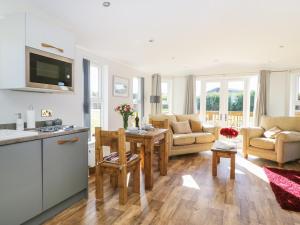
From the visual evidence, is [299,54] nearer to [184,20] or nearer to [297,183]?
[297,183]

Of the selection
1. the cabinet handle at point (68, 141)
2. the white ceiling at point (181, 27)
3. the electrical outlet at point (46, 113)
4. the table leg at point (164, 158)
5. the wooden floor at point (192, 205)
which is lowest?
the wooden floor at point (192, 205)

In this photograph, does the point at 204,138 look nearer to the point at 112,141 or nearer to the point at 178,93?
the point at 178,93

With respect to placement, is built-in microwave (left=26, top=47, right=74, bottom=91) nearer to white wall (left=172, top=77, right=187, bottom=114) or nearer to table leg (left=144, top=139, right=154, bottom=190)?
table leg (left=144, top=139, right=154, bottom=190)

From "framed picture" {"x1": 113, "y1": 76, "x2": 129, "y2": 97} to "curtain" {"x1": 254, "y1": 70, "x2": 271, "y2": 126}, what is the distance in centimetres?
355

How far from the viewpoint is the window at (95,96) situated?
3861 mm

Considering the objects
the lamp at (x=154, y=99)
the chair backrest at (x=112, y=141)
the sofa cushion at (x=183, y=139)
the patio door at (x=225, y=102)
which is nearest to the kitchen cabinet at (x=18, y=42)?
the chair backrest at (x=112, y=141)

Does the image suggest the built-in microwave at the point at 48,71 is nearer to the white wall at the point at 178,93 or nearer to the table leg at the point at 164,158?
the table leg at the point at 164,158

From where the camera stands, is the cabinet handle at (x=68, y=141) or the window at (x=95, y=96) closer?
the cabinet handle at (x=68, y=141)

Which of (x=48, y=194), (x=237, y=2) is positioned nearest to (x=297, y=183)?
(x=237, y=2)

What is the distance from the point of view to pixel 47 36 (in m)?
2.17

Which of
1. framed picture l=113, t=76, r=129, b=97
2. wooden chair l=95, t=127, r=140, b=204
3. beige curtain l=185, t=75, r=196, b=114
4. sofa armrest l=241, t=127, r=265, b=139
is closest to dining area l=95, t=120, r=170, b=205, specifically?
wooden chair l=95, t=127, r=140, b=204

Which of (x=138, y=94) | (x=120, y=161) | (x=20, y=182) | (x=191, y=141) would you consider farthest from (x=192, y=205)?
(x=138, y=94)

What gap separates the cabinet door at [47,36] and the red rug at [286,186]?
330 centimetres

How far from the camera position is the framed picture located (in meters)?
4.31
